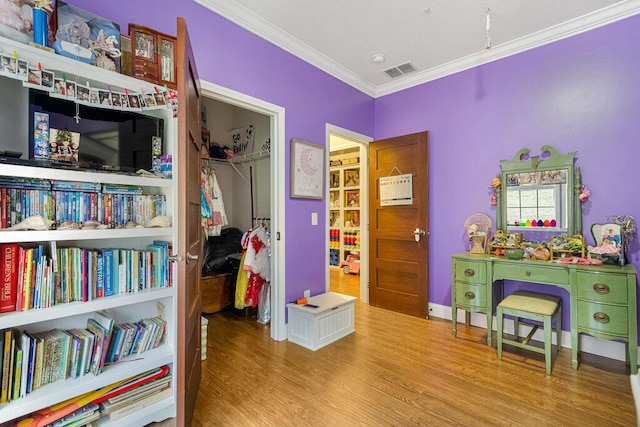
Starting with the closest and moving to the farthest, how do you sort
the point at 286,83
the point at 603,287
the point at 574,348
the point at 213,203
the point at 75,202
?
1. the point at 75,202
2. the point at 603,287
3. the point at 574,348
4. the point at 286,83
5. the point at 213,203

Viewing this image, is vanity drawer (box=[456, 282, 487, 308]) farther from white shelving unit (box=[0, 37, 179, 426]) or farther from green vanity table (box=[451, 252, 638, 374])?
white shelving unit (box=[0, 37, 179, 426])

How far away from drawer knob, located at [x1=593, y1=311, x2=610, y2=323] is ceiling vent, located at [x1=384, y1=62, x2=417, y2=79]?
2747 millimetres

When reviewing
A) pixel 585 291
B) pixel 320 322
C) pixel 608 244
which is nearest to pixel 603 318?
pixel 585 291

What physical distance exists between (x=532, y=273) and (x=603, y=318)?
0.49 metres

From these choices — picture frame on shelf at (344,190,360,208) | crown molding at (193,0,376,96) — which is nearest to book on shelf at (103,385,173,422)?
crown molding at (193,0,376,96)

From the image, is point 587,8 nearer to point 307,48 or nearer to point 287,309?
point 307,48

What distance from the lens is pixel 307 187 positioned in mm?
2994

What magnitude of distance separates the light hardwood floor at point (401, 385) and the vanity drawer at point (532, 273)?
2.05ft

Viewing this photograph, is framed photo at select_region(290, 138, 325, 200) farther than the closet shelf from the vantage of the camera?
No

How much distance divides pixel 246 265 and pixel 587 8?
3673mm

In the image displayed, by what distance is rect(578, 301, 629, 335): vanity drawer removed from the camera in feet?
6.68

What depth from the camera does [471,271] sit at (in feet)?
8.87

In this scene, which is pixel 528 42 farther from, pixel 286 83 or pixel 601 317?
pixel 601 317

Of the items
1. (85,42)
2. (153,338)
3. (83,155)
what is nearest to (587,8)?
(85,42)
